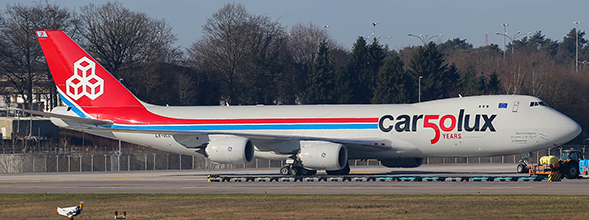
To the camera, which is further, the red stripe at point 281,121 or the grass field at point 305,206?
the red stripe at point 281,121

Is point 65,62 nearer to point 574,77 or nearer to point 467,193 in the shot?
point 467,193

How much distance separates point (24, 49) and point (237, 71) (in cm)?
2776

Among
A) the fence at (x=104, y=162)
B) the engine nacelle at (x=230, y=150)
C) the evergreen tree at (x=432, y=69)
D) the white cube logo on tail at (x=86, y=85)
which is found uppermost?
the evergreen tree at (x=432, y=69)

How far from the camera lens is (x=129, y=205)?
2720 cm

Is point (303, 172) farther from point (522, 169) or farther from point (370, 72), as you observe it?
point (370, 72)

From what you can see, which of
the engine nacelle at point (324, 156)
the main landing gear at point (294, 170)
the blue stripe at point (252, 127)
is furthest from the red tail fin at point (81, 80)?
the engine nacelle at point (324, 156)

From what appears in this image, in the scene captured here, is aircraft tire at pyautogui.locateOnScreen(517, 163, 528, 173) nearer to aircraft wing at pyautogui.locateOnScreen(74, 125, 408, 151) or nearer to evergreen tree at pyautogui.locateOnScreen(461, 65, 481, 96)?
aircraft wing at pyautogui.locateOnScreen(74, 125, 408, 151)

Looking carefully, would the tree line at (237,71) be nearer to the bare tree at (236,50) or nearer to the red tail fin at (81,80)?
the bare tree at (236,50)

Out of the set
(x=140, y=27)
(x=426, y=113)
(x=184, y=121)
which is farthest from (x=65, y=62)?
(x=140, y=27)

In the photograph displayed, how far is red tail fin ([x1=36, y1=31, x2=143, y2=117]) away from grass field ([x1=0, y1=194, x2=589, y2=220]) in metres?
18.1

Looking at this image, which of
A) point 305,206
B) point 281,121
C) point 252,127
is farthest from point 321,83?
point 305,206

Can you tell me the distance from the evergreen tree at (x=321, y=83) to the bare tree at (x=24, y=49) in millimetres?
31736

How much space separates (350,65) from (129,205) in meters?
82.2

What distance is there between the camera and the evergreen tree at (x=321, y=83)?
103m
